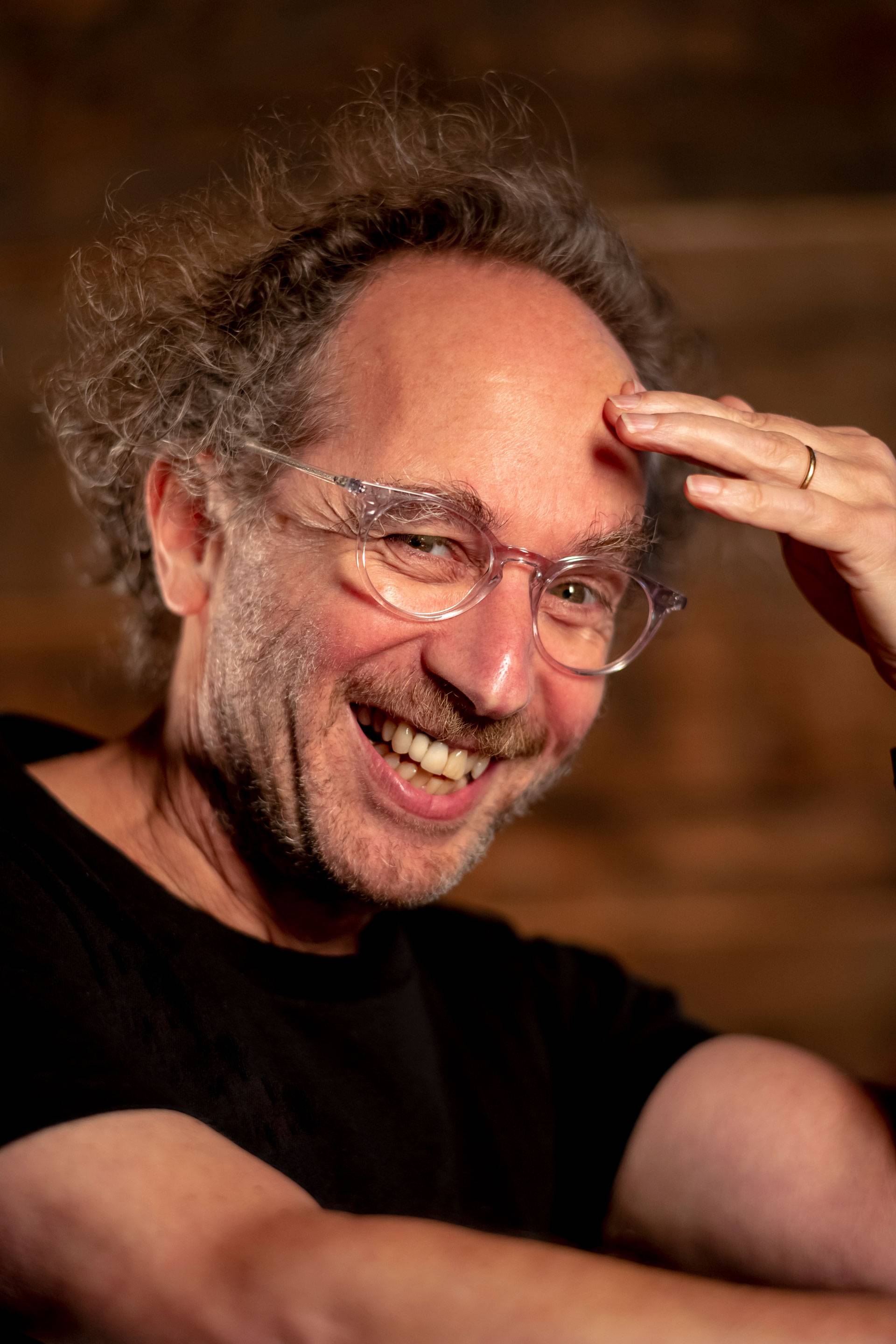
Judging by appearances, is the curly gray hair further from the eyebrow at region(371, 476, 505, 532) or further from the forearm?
the forearm

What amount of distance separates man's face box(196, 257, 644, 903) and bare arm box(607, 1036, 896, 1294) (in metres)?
0.47

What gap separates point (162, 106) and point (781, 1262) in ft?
9.00

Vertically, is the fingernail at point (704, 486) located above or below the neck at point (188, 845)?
above

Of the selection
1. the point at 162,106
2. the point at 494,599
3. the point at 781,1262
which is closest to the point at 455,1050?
the point at 781,1262

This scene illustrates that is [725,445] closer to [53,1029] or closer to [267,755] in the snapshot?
[267,755]

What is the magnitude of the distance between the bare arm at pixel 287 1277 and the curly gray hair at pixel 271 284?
813 millimetres

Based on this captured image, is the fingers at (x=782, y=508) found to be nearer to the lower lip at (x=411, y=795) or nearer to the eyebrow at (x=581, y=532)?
the eyebrow at (x=581, y=532)

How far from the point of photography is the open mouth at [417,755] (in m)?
1.36

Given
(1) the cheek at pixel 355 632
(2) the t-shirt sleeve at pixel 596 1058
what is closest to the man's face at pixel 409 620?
(1) the cheek at pixel 355 632

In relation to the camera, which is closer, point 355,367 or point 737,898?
point 355,367

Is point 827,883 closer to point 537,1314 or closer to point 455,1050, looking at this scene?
point 455,1050

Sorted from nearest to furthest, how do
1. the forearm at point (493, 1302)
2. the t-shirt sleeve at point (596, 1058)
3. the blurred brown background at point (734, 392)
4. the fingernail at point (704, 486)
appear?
the forearm at point (493, 1302) < the fingernail at point (704, 486) < the t-shirt sleeve at point (596, 1058) < the blurred brown background at point (734, 392)

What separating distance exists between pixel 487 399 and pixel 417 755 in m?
0.41

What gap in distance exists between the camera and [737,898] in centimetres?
291
